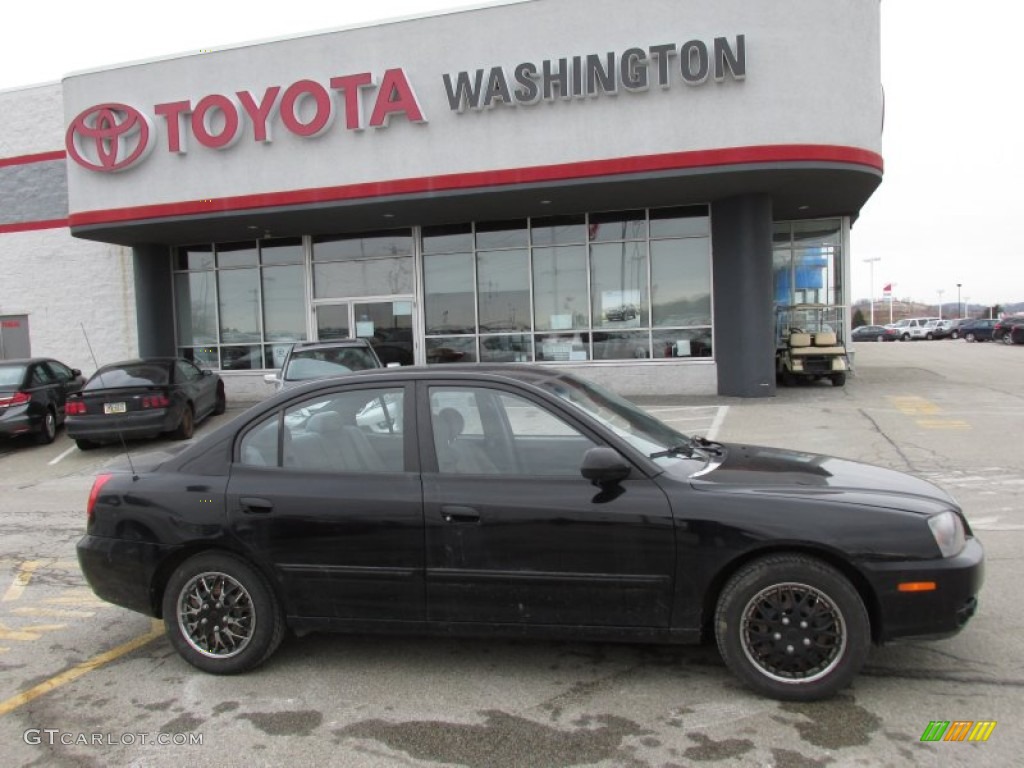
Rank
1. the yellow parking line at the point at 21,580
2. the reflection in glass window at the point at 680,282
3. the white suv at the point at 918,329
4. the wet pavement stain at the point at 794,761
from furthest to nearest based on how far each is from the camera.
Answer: the white suv at the point at 918,329 < the reflection in glass window at the point at 680,282 < the yellow parking line at the point at 21,580 < the wet pavement stain at the point at 794,761

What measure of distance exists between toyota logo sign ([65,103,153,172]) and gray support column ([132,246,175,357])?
9.43ft

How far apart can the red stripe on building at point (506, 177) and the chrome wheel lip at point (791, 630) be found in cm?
1113

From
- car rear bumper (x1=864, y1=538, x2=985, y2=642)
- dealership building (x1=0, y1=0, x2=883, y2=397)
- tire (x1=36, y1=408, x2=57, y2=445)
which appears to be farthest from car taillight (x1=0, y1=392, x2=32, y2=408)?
car rear bumper (x1=864, y1=538, x2=985, y2=642)

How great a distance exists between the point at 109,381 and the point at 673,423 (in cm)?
910

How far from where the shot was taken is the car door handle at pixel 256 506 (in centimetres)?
381

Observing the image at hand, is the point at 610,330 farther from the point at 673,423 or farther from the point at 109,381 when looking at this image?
the point at 109,381

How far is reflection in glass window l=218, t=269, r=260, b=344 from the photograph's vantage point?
60.5 feet

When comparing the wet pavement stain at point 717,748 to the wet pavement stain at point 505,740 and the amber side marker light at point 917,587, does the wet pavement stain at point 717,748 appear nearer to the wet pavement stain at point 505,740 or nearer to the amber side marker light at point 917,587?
the wet pavement stain at point 505,740

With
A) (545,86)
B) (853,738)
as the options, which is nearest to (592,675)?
(853,738)

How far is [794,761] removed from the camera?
293 cm

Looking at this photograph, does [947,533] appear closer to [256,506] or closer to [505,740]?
[505,740]

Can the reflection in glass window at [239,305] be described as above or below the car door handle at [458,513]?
above

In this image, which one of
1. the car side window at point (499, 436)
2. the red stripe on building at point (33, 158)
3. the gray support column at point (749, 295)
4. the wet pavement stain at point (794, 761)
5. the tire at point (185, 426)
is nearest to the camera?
the wet pavement stain at point (794, 761)

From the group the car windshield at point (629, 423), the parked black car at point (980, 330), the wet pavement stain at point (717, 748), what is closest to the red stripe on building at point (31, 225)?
the car windshield at point (629, 423)
